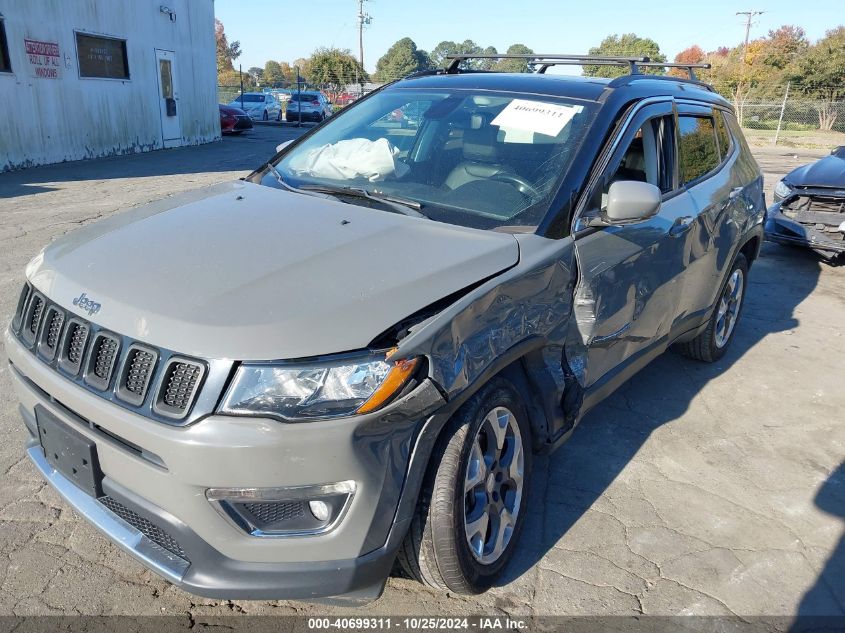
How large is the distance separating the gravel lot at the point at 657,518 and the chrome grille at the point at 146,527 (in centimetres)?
45

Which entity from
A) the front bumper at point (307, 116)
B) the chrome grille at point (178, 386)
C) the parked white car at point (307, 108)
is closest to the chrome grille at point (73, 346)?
the chrome grille at point (178, 386)

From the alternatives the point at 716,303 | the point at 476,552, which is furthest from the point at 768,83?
the point at 476,552

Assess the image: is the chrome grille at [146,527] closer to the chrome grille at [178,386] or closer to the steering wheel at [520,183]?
Result: the chrome grille at [178,386]

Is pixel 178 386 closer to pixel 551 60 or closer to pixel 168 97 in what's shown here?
pixel 551 60

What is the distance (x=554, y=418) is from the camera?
2832 millimetres

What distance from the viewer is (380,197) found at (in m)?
3.05

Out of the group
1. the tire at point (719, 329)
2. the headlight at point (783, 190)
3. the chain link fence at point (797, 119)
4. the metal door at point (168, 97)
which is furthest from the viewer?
the chain link fence at point (797, 119)

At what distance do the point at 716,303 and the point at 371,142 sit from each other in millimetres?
2531

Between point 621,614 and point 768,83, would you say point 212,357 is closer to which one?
point 621,614

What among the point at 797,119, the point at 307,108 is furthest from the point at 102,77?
the point at 797,119

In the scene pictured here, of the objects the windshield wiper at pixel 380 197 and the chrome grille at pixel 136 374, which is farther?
the windshield wiper at pixel 380 197

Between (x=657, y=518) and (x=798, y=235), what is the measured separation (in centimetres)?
590

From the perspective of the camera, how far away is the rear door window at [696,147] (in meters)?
3.88

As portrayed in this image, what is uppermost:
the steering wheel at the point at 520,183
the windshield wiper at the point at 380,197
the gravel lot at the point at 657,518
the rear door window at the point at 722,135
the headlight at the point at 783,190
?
the rear door window at the point at 722,135
